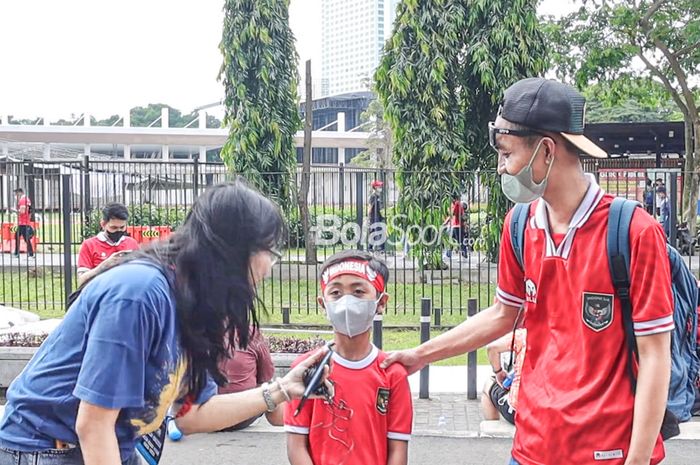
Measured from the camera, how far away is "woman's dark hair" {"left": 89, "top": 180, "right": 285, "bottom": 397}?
2.54 m

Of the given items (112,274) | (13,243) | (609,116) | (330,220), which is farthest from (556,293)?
(609,116)

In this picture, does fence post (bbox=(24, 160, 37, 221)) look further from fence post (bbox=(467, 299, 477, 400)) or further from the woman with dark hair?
the woman with dark hair

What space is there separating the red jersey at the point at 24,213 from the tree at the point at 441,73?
785 centimetres

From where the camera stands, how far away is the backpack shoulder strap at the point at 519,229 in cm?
322

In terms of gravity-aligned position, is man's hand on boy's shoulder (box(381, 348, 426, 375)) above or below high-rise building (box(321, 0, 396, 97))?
below

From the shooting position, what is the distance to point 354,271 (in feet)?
13.4

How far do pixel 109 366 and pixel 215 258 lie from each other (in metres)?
0.42

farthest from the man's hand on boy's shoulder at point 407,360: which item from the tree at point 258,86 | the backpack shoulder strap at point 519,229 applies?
the tree at point 258,86

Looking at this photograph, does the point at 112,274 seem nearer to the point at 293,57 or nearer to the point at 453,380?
the point at 453,380

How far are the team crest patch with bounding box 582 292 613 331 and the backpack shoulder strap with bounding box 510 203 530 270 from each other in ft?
1.35

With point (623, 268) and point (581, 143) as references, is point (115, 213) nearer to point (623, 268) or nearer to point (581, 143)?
point (581, 143)

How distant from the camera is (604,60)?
812 inches

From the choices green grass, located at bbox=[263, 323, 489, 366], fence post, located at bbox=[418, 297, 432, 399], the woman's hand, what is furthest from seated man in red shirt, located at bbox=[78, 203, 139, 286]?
the woman's hand

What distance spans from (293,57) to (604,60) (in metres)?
7.32
